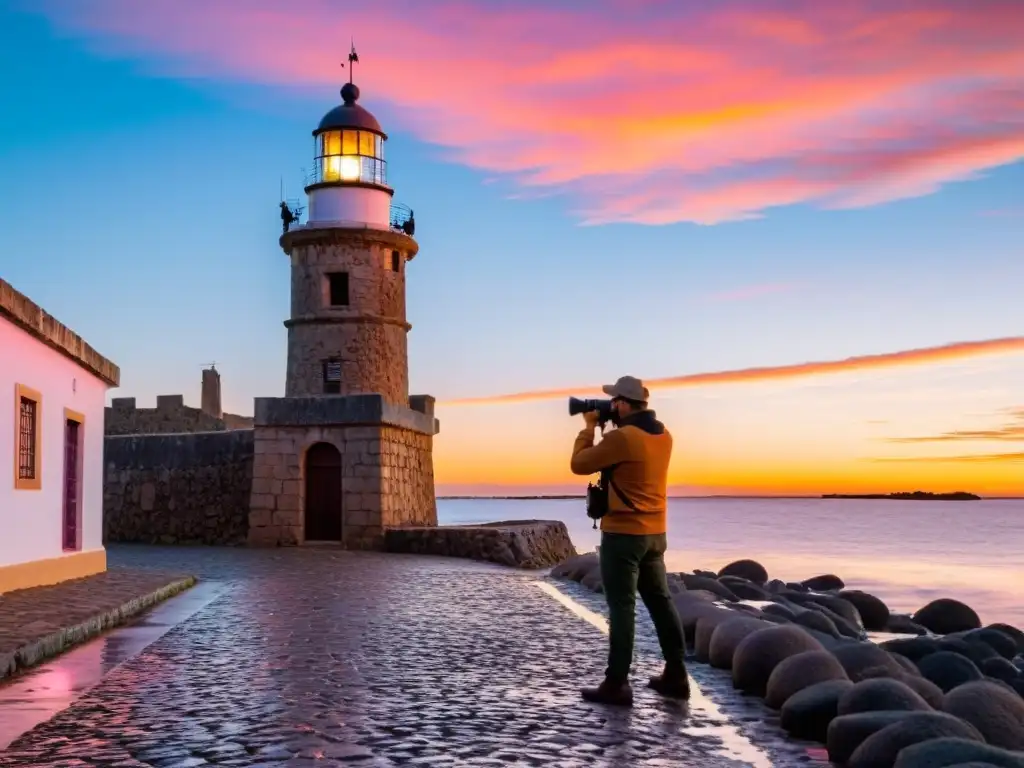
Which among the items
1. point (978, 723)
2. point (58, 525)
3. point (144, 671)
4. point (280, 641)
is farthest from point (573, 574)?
point (978, 723)

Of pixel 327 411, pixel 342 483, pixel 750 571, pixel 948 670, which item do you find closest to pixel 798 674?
pixel 948 670

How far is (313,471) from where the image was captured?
25.8 m

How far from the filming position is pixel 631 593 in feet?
23.2

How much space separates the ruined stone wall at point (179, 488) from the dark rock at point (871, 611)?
44.6ft

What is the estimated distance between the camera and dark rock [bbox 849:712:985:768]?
5.43 metres

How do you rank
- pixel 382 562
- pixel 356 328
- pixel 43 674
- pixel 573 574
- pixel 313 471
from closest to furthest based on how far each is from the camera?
pixel 43 674 < pixel 573 574 < pixel 382 562 < pixel 313 471 < pixel 356 328

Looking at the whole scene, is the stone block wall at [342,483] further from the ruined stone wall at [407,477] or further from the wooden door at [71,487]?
the wooden door at [71,487]

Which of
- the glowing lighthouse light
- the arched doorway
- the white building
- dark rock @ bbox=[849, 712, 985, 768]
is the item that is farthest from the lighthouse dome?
dark rock @ bbox=[849, 712, 985, 768]

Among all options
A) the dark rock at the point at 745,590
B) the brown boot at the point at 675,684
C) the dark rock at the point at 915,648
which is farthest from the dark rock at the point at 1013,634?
the brown boot at the point at 675,684

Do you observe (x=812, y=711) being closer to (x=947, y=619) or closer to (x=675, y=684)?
(x=675, y=684)

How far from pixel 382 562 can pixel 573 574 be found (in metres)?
4.18

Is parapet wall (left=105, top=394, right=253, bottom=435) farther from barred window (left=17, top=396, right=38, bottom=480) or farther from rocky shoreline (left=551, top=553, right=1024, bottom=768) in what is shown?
rocky shoreline (left=551, top=553, right=1024, bottom=768)

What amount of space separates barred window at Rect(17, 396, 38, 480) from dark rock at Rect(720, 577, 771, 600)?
35.5 feet

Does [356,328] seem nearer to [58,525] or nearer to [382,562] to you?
[382,562]
